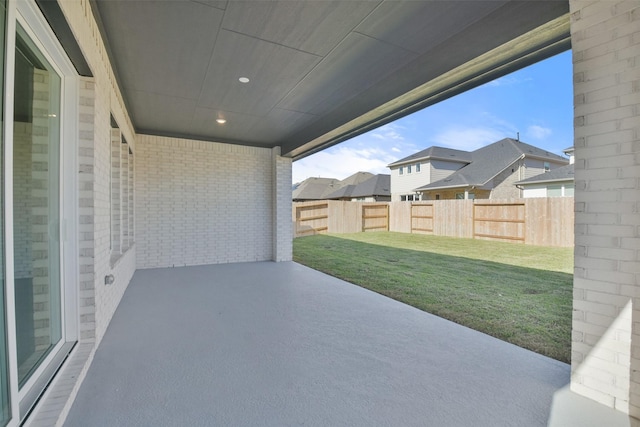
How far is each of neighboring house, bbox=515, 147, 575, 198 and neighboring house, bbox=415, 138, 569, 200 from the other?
1221 mm

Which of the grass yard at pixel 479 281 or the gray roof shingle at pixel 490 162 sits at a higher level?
the gray roof shingle at pixel 490 162

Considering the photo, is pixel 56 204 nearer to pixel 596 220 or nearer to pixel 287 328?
pixel 287 328

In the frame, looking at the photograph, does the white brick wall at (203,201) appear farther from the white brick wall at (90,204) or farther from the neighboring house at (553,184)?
the neighboring house at (553,184)

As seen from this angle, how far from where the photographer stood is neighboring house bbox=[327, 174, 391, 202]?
76.6ft

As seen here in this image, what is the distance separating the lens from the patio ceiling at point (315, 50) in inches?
90.8

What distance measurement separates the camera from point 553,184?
11938 mm

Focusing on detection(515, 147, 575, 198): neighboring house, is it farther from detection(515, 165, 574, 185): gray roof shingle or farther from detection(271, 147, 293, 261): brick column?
detection(271, 147, 293, 261): brick column

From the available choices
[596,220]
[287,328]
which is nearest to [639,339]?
[596,220]

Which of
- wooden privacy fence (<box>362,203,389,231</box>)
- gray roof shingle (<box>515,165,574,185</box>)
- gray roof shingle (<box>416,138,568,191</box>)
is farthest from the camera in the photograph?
gray roof shingle (<box>416,138,568,191</box>)

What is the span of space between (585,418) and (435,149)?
17.5 m

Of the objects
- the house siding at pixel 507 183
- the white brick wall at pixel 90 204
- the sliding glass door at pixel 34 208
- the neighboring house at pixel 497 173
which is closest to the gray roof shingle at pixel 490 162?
the neighboring house at pixel 497 173

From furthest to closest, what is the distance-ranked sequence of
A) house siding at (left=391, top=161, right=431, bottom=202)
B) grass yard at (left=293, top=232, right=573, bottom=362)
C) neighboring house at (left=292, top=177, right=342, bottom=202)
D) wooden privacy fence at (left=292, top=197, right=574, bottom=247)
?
neighboring house at (left=292, top=177, right=342, bottom=202) → house siding at (left=391, top=161, right=431, bottom=202) → wooden privacy fence at (left=292, top=197, right=574, bottom=247) → grass yard at (left=293, top=232, right=573, bottom=362)

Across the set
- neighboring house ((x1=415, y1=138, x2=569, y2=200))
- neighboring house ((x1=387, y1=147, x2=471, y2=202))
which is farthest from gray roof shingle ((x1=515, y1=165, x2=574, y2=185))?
neighboring house ((x1=387, y1=147, x2=471, y2=202))

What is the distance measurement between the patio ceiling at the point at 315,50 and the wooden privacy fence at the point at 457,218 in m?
7.72
